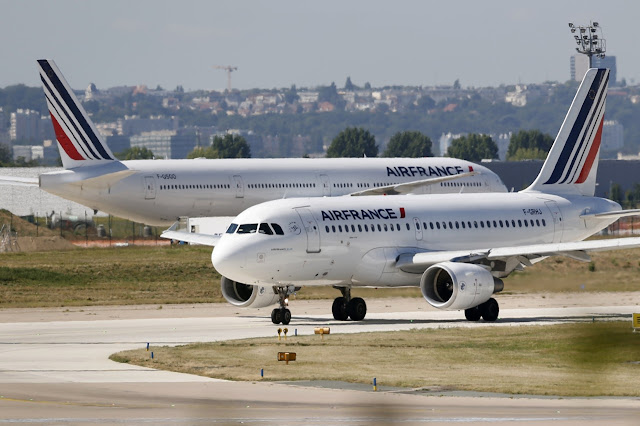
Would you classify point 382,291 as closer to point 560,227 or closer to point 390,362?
point 560,227

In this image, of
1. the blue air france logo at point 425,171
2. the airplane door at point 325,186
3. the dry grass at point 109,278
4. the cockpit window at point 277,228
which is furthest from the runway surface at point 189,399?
the blue air france logo at point 425,171

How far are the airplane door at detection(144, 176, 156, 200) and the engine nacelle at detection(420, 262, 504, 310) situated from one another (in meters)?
30.0

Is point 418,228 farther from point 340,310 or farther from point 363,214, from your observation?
point 340,310

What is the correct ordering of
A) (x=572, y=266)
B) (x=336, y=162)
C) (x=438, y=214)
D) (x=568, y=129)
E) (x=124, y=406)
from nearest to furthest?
(x=124, y=406), (x=572, y=266), (x=438, y=214), (x=568, y=129), (x=336, y=162)

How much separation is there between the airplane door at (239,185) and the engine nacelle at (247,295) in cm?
2562

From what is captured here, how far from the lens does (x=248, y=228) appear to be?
45188mm

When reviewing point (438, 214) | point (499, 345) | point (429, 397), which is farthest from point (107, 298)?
point (429, 397)

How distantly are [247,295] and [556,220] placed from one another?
43.0 ft

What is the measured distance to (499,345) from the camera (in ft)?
123

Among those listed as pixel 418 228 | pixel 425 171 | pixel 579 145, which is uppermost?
pixel 579 145

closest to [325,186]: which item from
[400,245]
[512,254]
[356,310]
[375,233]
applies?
[400,245]

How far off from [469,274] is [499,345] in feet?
27.0

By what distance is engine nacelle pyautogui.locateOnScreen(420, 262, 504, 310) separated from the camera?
45.0 meters

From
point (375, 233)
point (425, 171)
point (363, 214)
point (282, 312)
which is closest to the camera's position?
point (282, 312)
